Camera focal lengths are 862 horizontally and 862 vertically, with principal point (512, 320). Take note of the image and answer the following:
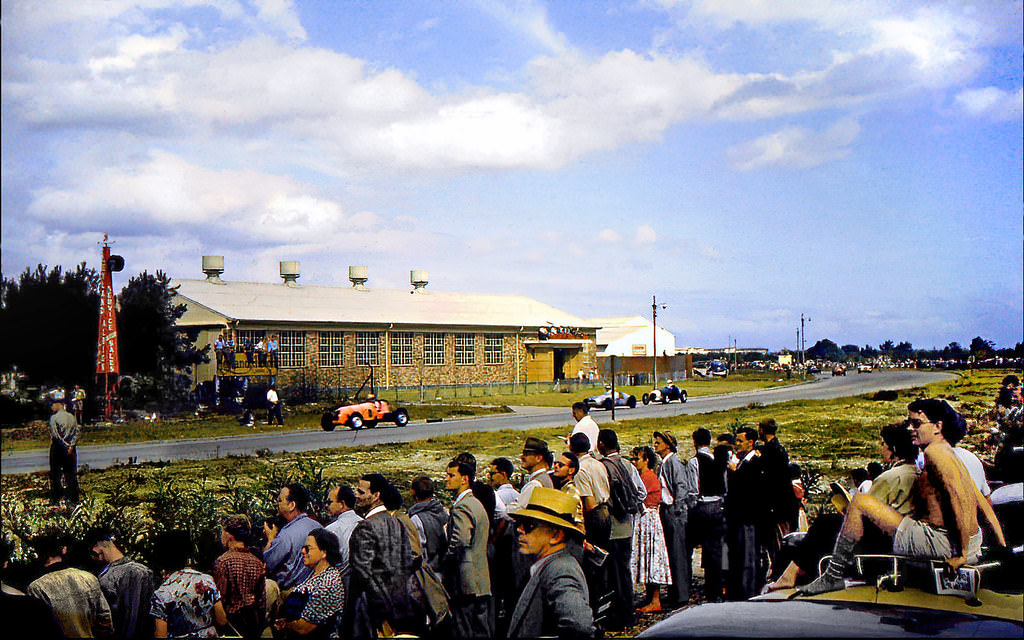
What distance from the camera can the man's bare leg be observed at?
4707 millimetres

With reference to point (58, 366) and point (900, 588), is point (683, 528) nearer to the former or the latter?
point (900, 588)

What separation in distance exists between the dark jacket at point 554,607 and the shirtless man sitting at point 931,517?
1.26 m

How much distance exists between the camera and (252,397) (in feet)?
54.8

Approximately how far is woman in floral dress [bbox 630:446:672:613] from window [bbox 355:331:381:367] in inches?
374

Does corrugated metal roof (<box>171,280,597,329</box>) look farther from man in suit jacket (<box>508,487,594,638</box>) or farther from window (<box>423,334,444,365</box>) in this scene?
man in suit jacket (<box>508,487,594,638</box>)

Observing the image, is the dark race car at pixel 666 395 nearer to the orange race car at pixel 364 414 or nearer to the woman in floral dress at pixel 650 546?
the orange race car at pixel 364 414

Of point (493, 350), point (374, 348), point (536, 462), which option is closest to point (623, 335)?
point (493, 350)

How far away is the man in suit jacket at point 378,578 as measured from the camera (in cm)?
575

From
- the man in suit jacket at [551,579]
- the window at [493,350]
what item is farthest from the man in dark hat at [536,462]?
the window at [493,350]

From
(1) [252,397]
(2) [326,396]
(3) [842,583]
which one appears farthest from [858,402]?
(3) [842,583]

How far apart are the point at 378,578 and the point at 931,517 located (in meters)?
3.47

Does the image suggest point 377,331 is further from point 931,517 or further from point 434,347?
point 931,517

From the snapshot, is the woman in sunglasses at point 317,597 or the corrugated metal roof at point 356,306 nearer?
the woman in sunglasses at point 317,597

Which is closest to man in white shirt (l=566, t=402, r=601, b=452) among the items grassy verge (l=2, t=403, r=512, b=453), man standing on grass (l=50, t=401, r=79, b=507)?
man standing on grass (l=50, t=401, r=79, b=507)
